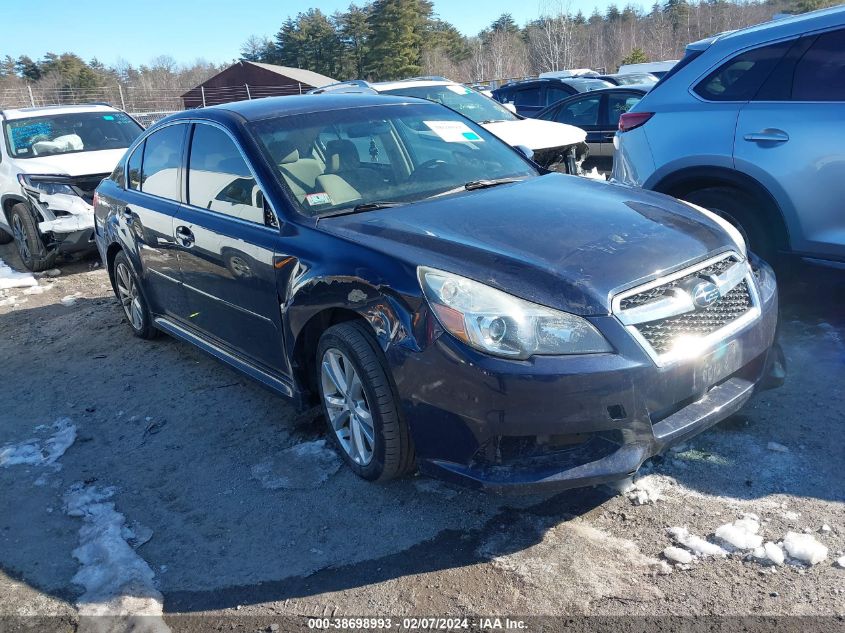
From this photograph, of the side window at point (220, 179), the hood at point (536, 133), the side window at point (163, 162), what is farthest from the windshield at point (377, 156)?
the hood at point (536, 133)

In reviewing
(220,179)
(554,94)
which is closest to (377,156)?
(220,179)

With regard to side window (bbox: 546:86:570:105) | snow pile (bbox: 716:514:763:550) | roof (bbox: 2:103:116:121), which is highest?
roof (bbox: 2:103:116:121)

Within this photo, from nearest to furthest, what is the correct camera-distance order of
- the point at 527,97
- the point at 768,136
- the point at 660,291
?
the point at 660,291 → the point at 768,136 → the point at 527,97

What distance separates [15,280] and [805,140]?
7867 mm

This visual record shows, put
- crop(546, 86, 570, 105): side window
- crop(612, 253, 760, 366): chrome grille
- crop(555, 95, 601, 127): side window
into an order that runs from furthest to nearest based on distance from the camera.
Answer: crop(546, 86, 570, 105): side window → crop(555, 95, 601, 127): side window → crop(612, 253, 760, 366): chrome grille

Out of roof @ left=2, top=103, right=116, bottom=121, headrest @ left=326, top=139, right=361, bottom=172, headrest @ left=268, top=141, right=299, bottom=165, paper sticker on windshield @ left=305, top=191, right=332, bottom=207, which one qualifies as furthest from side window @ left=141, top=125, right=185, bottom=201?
roof @ left=2, top=103, right=116, bottom=121

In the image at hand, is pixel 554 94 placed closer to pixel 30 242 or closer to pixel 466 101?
pixel 466 101

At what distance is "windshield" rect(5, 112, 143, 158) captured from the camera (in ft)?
28.9

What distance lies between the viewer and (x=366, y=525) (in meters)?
3.09

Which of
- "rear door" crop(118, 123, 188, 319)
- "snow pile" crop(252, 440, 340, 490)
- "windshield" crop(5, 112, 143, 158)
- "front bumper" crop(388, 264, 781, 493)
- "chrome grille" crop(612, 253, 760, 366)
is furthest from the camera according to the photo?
"windshield" crop(5, 112, 143, 158)

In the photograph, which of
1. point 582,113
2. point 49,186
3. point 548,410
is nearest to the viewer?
point 548,410

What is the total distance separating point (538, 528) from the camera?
9.73 ft

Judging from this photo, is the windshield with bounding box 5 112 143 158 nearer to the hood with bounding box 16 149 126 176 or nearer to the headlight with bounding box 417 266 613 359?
the hood with bounding box 16 149 126 176

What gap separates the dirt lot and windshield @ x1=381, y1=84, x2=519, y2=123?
6.08 metres
